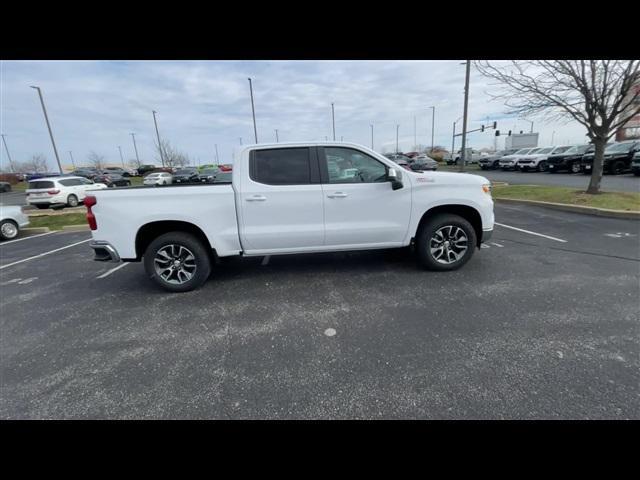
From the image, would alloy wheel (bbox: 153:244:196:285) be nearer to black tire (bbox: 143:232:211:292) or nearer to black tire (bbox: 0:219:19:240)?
black tire (bbox: 143:232:211:292)

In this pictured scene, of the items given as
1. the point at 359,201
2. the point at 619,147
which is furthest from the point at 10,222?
the point at 619,147

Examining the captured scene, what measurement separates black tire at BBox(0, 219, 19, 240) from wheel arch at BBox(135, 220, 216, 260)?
7926mm

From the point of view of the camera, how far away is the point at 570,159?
19.7 metres

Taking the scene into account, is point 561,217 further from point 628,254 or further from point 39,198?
point 39,198

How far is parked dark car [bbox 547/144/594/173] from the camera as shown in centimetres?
1944

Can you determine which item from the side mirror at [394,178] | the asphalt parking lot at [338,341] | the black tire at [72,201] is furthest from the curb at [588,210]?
the black tire at [72,201]

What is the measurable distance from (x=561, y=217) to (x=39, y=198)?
69.8 feet

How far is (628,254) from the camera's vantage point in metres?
4.84

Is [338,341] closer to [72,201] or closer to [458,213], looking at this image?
[458,213]

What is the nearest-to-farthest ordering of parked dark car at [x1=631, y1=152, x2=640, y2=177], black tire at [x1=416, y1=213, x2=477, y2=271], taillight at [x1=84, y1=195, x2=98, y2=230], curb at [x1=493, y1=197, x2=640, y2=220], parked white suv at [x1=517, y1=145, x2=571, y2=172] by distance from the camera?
taillight at [x1=84, y1=195, x2=98, y2=230] → black tire at [x1=416, y1=213, x2=477, y2=271] → curb at [x1=493, y1=197, x2=640, y2=220] → parked dark car at [x1=631, y1=152, x2=640, y2=177] → parked white suv at [x1=517, y1=145, x2=571, y2=172]

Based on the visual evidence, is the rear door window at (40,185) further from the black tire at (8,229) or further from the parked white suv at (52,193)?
the black tire at (8,229)

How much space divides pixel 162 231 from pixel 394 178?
10.9 feet

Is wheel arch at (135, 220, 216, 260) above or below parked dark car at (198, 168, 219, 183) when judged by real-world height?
below

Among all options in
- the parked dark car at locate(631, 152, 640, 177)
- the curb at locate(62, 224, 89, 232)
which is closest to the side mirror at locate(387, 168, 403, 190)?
the curb at locate(62, 224, 89, 232)
